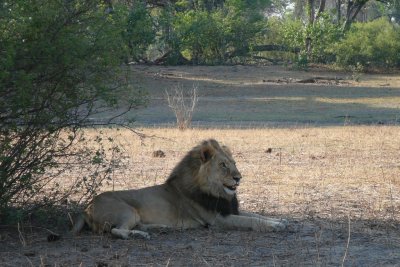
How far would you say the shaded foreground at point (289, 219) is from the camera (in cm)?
786

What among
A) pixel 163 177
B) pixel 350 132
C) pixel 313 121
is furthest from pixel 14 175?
pixel 313 121

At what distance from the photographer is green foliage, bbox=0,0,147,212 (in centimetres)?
848

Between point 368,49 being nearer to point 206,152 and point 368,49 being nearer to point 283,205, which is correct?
point 283,205

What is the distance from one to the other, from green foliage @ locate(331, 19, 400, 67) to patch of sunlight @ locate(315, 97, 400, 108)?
11949mm

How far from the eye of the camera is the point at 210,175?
9.14m

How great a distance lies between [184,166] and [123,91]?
1.04 meters

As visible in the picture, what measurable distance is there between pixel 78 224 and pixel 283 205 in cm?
284

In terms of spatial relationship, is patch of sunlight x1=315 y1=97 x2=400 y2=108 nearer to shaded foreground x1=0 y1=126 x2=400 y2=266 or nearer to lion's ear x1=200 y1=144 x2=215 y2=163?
shaded foreground x1=0 y1=126 x2=400 y2=266

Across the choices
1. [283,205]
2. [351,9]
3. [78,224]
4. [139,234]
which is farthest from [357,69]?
[139,234]

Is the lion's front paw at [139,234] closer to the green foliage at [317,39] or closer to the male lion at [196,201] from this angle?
the male lion at [196,201]

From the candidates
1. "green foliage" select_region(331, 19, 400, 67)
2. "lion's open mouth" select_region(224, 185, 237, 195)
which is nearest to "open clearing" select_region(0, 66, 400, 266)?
"lion's open mouth" select_region(224, 185, 237, 195)

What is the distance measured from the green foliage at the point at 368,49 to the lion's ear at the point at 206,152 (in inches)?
1542

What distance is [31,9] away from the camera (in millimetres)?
8508

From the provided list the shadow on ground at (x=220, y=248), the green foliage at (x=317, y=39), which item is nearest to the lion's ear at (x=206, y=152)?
the shadow on ground at (x=220, y=248)
